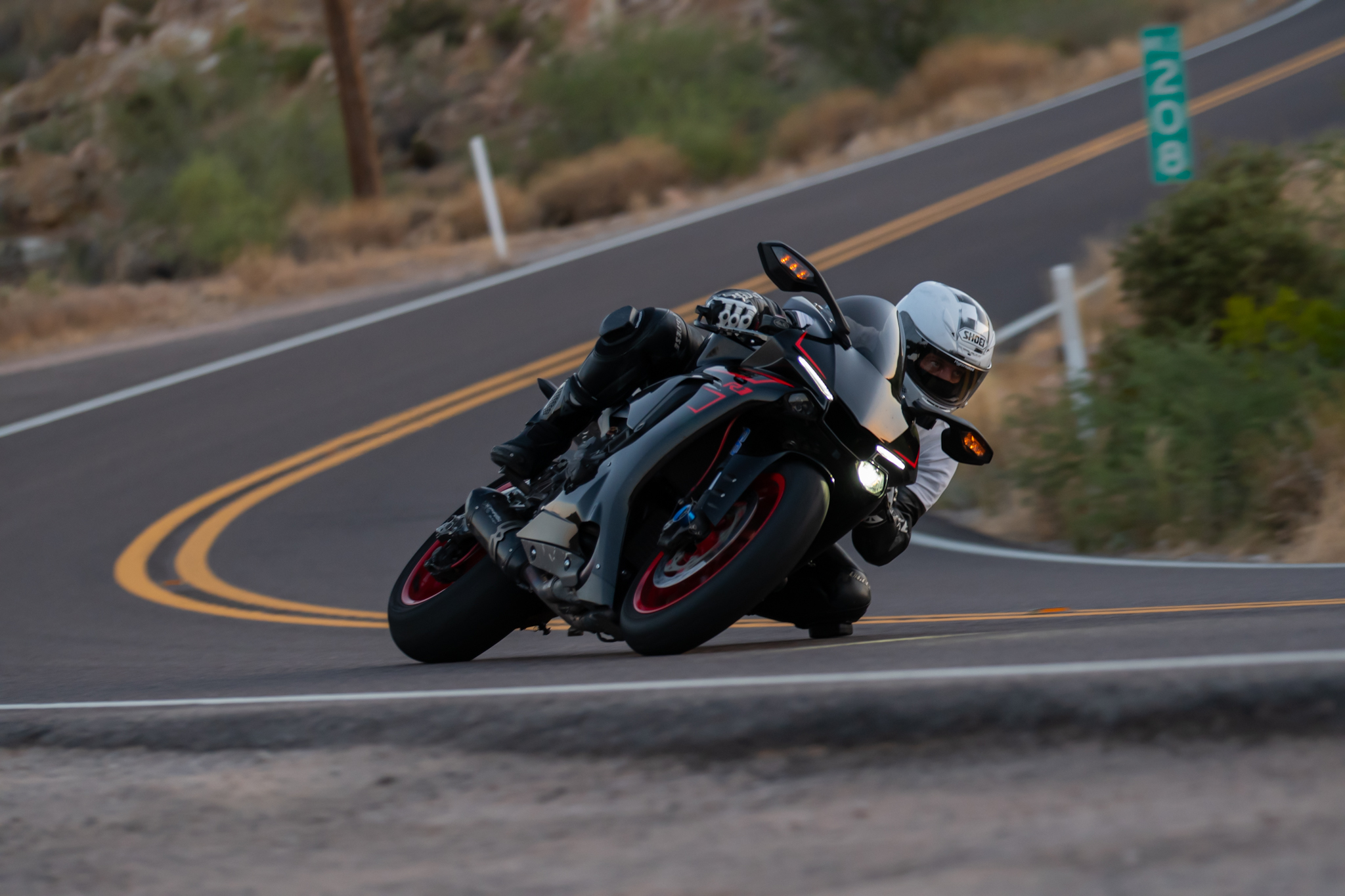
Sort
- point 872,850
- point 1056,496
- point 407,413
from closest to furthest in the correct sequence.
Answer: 1. point 872,850
2. point 1056,496
3. point 407,413

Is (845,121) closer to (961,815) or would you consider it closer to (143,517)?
(143,517)

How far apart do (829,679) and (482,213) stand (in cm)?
2186

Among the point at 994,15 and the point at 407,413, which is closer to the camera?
the point at 407,413

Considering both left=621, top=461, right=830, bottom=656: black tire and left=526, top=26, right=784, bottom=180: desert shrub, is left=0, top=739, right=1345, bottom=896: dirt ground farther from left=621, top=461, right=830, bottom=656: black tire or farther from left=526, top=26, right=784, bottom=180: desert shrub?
left=526, top=26, right=784, bottom=180: desert shrub

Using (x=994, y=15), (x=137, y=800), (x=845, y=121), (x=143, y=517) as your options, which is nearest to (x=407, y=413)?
(x=143, y=517)

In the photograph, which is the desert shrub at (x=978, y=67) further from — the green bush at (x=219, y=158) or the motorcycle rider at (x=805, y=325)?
the motorcycle rider at (x=805, y=325)

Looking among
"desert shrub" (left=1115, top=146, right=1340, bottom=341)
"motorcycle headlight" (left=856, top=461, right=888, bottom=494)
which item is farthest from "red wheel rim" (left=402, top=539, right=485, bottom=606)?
"desert shrub" (left=1115, top=146, right=1340, bottom=341)

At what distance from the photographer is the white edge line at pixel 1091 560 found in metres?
7.68

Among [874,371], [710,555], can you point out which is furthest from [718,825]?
[874,371]

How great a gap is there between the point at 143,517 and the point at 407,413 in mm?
3155

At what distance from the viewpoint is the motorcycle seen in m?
4.71

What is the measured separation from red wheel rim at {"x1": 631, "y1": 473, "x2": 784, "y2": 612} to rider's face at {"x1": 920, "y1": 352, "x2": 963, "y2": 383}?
30.3 inches

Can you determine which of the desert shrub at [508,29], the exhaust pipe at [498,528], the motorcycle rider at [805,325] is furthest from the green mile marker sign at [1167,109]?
the desert shrub at [508,29]

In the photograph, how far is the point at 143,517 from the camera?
37.0 feet
